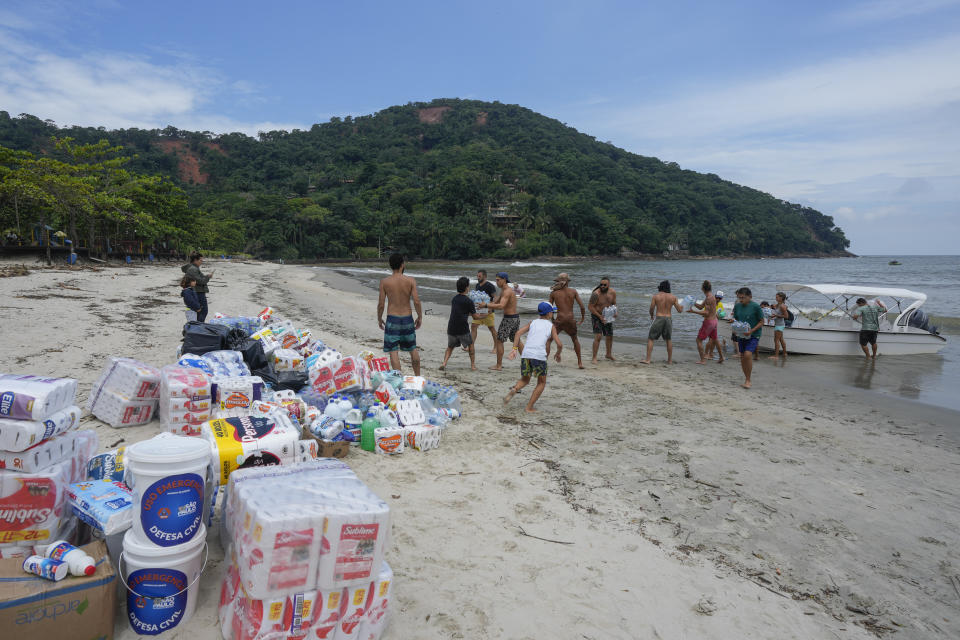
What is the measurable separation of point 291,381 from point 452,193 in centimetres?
9791

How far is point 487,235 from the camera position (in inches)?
3514

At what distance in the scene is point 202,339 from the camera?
6.03 m

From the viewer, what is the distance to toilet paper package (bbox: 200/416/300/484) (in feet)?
11.1

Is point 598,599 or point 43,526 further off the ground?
point 43,526

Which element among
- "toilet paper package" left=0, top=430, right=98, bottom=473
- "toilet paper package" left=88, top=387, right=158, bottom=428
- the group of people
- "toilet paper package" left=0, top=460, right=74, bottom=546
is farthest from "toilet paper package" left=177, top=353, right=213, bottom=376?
"toilet paper package" left=0, top=460, right=74, bottom=546

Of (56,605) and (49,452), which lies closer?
(56,605)

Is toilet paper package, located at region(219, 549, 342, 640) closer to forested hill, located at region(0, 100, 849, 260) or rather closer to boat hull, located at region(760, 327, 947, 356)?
boat hull, located at region(760, 327, 947, 356)

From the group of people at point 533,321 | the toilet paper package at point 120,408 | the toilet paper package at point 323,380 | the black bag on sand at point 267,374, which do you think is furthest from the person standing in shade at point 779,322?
the toilet paper package at point 120,408

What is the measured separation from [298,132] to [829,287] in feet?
546

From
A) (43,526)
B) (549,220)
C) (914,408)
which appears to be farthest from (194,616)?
(549,220)

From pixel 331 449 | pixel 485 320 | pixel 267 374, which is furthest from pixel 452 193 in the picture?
pixel 331 449

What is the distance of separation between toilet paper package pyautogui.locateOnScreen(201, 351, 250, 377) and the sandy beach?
84cm

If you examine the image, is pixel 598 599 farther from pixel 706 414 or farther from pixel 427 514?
pixel 706 414

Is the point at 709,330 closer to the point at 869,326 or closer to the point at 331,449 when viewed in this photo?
the point at 869,326
